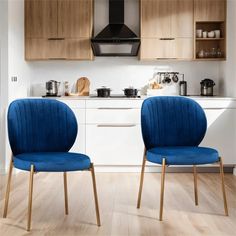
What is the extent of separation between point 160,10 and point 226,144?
1.76 m

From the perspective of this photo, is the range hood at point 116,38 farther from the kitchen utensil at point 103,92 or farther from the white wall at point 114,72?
the kitchen utensil at point 103,92

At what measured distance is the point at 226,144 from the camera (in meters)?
5.48

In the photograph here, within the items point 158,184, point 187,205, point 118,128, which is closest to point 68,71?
point 118,128

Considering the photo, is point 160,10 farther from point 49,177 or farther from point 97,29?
point 49,177

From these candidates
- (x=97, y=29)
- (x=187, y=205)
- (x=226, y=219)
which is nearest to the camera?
(x=226, y=219)

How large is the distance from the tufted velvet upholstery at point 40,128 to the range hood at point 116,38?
2266 millimetres

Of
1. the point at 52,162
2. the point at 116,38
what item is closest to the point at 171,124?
the point at 52,162

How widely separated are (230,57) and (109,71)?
1.51 metres

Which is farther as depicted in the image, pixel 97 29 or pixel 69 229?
pixel 97 29

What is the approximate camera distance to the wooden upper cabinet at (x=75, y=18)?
5.78 m

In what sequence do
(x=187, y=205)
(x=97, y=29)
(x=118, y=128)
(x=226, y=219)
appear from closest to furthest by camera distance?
(x=226, y=219), (x=187, y=205), (x=118, y=128), (x=97, y=29)

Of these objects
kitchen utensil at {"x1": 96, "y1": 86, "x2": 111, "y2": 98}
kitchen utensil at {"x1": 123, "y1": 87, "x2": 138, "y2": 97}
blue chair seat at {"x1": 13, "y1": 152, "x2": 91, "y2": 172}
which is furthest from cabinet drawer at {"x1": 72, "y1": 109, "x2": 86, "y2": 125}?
blue chair seat at {"x1": 13, "y1": 152, "x2": 91, "y2": 172}

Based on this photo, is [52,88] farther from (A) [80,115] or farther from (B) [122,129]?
(B) [122,129]

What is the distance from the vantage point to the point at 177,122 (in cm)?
381
